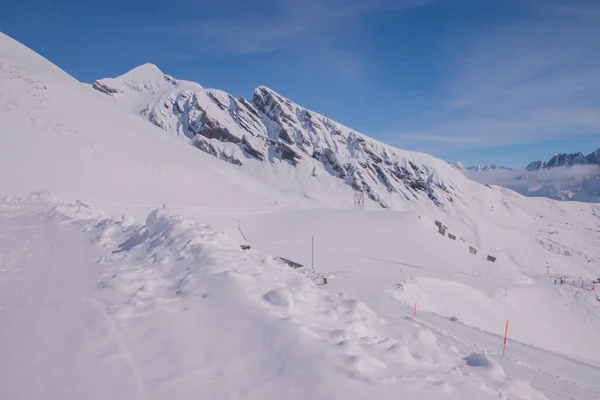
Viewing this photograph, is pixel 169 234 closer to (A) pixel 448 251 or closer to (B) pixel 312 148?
(A) pixel 448 251

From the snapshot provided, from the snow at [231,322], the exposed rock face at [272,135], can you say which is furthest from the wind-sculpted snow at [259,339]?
the exposed rock face at [272,135]

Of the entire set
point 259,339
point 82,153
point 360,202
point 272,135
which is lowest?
point 360,202

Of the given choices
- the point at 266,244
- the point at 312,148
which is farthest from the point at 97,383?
the point at 312,148

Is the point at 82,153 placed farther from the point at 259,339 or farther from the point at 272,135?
the point at 272,135

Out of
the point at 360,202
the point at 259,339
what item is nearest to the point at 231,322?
the point at 259,339

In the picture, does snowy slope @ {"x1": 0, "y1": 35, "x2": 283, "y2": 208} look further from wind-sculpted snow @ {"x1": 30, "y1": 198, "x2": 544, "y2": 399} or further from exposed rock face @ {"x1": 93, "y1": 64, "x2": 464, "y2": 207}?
exposed rock face @ {"x1": 93, "y1": 64, "x2": 464, "y2": 207}

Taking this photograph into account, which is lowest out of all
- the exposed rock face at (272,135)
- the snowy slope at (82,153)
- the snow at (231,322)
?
the snow at (231,322)

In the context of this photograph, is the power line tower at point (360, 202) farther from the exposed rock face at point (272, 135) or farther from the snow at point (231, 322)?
the snow at point (231, 322)

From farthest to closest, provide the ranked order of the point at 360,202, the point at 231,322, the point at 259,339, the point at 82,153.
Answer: the point at 360,202, the point at 82,153, the point at 231,322, the point at 259,339

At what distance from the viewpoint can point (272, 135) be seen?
14675 cm

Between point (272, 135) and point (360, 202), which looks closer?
point (360, 202)

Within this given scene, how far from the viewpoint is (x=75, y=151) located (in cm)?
3672

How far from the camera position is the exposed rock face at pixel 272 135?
134000mm

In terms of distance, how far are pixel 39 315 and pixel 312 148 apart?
144573 millimetres
